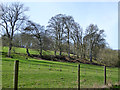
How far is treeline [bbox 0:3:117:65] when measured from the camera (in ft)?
107

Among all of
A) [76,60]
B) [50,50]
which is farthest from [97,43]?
[50,50]

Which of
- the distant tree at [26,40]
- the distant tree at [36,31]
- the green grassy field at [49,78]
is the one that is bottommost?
the green grassy field at [49,78]

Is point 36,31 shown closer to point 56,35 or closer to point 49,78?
point 56,35

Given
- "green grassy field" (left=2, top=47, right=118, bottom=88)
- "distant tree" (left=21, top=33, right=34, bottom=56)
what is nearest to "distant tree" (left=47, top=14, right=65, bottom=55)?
"distant tree" (left=21, top=33, right=34, bottom=56)

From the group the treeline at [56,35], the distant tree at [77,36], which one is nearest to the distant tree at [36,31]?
the treeline at [56,35]

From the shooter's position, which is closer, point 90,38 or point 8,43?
point 8,43

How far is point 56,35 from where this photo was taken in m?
39.3

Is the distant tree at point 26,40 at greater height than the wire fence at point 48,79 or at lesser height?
greater

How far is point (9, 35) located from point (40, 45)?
8434mm

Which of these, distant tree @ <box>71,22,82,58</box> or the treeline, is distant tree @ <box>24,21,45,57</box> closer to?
the treeline

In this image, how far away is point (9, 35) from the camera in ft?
106

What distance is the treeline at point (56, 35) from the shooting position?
1282 inches

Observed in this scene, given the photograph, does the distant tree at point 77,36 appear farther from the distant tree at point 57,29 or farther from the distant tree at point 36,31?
the distant tree at point 36,31

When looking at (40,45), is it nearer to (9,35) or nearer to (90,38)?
(9,35)
